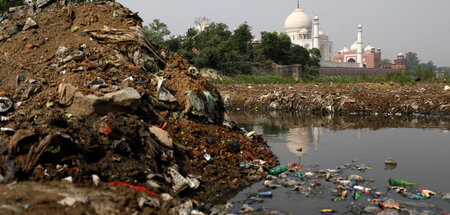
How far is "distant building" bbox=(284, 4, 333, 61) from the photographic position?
6103 cm

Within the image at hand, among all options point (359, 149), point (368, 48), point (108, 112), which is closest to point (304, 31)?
point (368, 48)

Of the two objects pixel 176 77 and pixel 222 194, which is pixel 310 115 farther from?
pixel 222 194

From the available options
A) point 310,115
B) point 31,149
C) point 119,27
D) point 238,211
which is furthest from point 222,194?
point 310,115

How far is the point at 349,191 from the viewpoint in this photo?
14.6 feet

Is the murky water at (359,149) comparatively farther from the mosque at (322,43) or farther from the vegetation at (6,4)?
the mosque at (322,43)

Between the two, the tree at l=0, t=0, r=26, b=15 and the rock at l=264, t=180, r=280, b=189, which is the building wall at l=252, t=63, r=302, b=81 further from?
the rock at l=264, t=180, r=280, b=189

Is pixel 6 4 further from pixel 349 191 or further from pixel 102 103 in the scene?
pixel 349 191

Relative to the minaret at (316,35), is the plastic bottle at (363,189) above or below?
below

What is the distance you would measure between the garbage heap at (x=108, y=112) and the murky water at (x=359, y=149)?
2.39 ft

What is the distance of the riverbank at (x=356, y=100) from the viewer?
12.2 metres

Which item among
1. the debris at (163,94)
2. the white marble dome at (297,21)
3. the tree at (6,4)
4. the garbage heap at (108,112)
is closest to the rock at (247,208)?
the garbage heap at (108,112)

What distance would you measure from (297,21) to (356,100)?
5215cm

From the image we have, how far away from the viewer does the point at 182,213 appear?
3328mm

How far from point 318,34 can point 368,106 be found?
170ft
